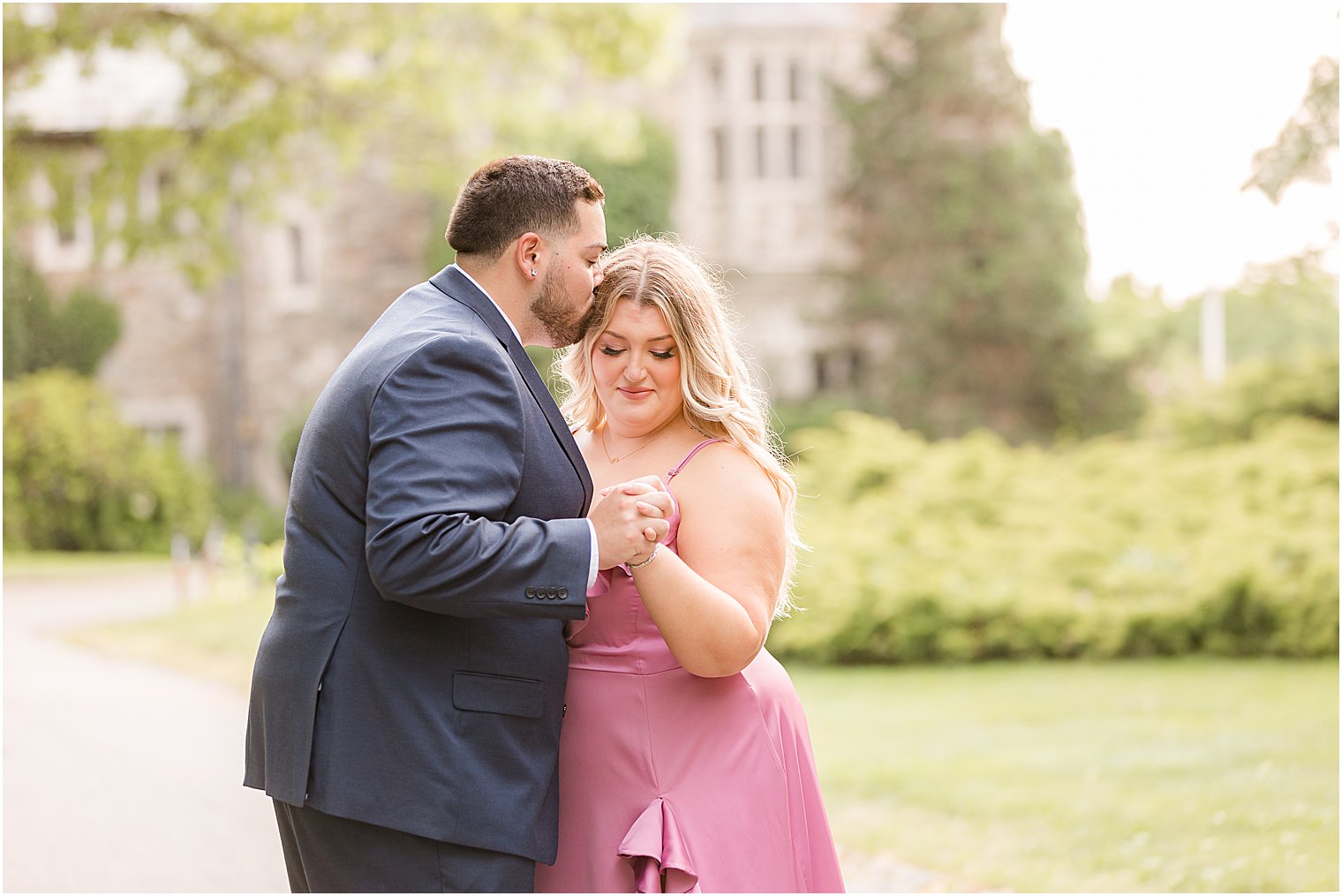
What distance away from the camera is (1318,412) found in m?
15.3

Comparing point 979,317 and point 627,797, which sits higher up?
point 979,317

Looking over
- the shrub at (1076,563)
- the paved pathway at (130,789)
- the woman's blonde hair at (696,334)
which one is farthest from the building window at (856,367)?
the woman's blonde hair at (696,334)

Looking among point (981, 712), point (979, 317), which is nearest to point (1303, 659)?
point (981, 712)

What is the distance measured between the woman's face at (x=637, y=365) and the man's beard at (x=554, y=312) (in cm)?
14

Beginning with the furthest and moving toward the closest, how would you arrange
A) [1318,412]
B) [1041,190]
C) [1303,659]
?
[1041,190] < [1318,412] < [1303,659]

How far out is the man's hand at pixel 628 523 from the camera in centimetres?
262

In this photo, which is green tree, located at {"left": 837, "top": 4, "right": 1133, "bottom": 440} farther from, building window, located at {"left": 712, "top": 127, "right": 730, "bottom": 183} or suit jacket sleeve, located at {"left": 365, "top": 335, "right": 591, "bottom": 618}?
suit jacket sleeve, located at {"left": 365, "top": 335, "right": 591, "bottom": 618}

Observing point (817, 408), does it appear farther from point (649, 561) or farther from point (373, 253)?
point (649, 561)

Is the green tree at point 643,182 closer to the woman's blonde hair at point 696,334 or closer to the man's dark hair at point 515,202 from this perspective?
the woman's blonde hair at point 696,334

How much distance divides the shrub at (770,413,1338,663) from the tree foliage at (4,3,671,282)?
554cm

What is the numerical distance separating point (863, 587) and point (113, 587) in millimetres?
10547

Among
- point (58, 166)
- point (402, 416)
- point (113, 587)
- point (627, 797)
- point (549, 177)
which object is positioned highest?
point (58, 166)

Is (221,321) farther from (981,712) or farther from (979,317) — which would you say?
(981,712)

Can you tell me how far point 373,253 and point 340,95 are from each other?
677cm
